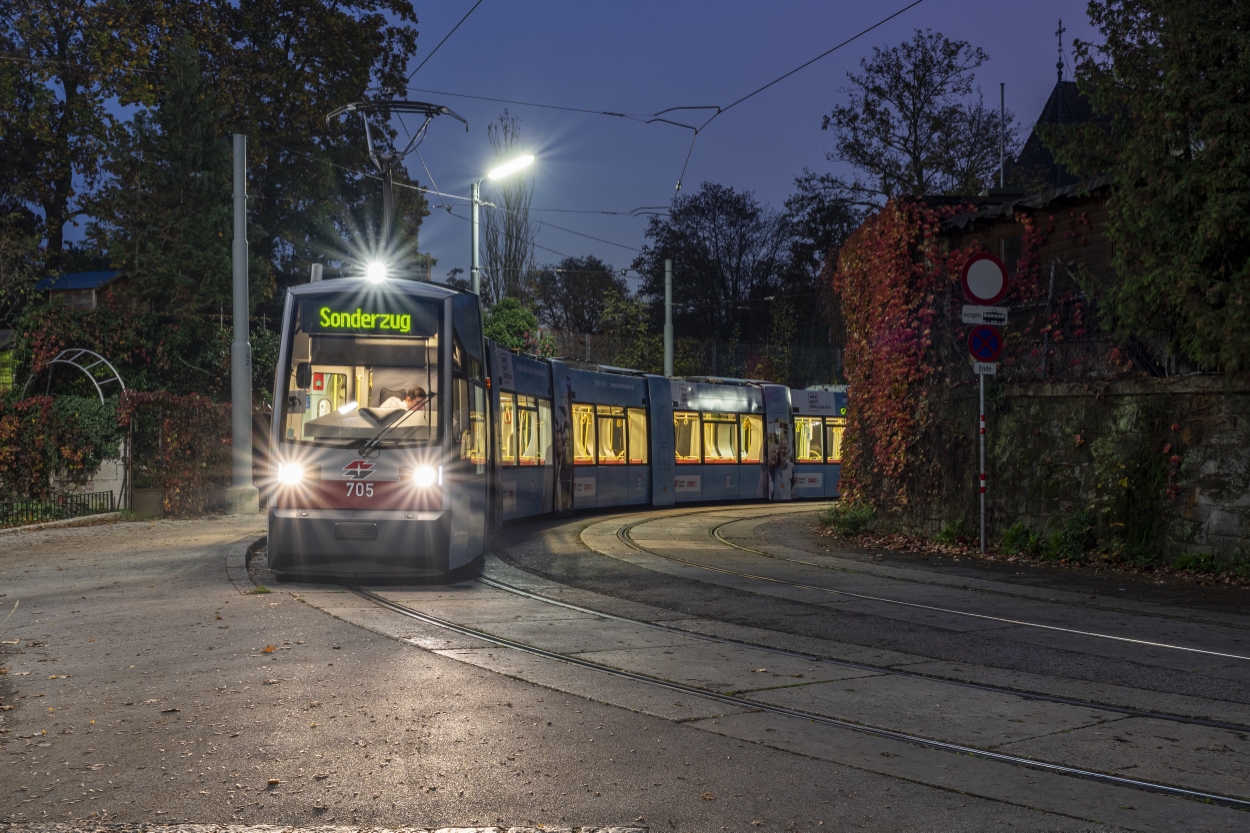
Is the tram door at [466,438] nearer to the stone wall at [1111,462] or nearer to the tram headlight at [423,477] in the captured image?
the tram headlight at [423,477]

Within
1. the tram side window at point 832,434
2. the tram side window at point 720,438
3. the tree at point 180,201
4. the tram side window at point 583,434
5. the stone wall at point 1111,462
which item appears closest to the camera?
the stone wall at point 1111,462

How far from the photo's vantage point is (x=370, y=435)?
1258 cm

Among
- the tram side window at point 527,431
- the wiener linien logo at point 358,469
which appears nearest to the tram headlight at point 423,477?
the wiener linien logo at point 358,469

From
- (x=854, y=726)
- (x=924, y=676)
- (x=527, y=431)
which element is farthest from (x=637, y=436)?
(x=854, y=726)

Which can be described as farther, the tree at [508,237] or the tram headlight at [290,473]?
the tree at [508,237]

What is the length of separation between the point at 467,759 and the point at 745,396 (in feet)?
78.9

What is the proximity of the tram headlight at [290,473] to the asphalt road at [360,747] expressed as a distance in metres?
2.64

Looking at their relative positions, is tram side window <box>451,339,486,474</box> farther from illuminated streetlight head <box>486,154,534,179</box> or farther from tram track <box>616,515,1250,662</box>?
illuminated streetlight head <box>486,154,534,179</box>

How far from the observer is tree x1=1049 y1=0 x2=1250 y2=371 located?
12.2 meters

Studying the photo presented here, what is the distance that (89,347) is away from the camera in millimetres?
31578

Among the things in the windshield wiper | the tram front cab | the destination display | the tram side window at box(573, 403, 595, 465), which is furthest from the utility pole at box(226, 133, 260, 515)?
the windshield wiper

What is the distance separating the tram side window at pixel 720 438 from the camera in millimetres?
28391

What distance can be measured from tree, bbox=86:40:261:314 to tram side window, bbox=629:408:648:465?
14105mm

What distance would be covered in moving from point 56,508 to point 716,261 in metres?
54.3
